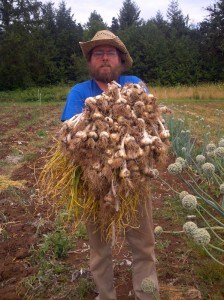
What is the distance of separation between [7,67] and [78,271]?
79.5ft

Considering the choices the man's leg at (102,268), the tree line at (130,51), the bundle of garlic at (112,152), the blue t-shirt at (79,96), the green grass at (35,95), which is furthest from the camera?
the tree line at (130,51)

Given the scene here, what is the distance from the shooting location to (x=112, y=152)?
1759mm

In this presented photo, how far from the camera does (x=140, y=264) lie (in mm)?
2318

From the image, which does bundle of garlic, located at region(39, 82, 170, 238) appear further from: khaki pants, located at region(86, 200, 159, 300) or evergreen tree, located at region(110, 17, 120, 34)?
evergreen tree, located at region(110, 17, 120, 34)

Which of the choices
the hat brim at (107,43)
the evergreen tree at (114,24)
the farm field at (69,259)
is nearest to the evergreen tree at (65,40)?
the evergreen tree at (114,24)

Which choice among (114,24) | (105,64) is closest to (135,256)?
(105,64)

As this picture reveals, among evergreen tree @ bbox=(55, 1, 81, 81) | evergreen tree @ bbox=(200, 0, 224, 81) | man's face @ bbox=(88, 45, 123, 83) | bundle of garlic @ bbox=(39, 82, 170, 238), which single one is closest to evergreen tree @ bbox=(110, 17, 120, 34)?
evergreen tree @ bbox=(55, 1, 81, 81)

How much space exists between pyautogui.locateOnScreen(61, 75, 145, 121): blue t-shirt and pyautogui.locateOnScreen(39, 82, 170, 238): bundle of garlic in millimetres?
314

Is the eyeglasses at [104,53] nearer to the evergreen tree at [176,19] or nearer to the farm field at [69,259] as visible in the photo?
the farm field at [69,259]

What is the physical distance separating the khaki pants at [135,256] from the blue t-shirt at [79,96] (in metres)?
0.67

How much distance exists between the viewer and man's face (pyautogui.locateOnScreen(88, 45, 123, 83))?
234 centimetres

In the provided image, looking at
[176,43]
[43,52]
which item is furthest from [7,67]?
[176,43]

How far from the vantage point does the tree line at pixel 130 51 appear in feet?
84.2

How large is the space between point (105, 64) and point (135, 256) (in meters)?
1.20
